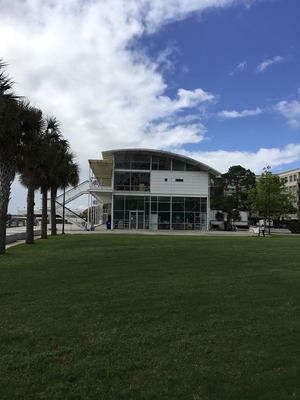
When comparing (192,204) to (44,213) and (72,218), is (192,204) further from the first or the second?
(44,213)

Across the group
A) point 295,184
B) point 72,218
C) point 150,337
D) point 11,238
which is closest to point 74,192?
point 72,218

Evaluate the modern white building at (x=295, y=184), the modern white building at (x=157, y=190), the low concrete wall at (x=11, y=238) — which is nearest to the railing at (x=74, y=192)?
the modern white building at (x=157, y=190)

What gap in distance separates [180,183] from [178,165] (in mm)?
2437

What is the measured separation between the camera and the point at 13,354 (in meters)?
4.02

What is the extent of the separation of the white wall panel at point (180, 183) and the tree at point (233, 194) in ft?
22.8

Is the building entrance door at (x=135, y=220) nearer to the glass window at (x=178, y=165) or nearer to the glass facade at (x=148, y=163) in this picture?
the glass facade at (x=148, y=163)

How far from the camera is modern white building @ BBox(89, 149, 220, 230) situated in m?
Result: 42.7

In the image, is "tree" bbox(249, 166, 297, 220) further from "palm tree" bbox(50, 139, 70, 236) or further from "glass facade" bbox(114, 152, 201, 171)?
"palm tree" bbox(50, 139, 70, 236)

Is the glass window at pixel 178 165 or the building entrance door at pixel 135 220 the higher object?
the glass window at pixel 178 165

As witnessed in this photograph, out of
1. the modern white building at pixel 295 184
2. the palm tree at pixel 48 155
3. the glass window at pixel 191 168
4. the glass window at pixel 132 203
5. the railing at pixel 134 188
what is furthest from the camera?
the modern white building at pixel 295 184

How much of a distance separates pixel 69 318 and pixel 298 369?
337 cm

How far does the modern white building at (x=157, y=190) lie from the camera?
42.7 m

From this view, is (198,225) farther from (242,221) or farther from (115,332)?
(115,332)

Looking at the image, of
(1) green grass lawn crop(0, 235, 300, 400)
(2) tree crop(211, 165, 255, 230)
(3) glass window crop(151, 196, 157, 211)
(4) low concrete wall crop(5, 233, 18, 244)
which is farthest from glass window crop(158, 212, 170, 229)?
(1) green grass lawn crop(0, 235, 300, 400)
